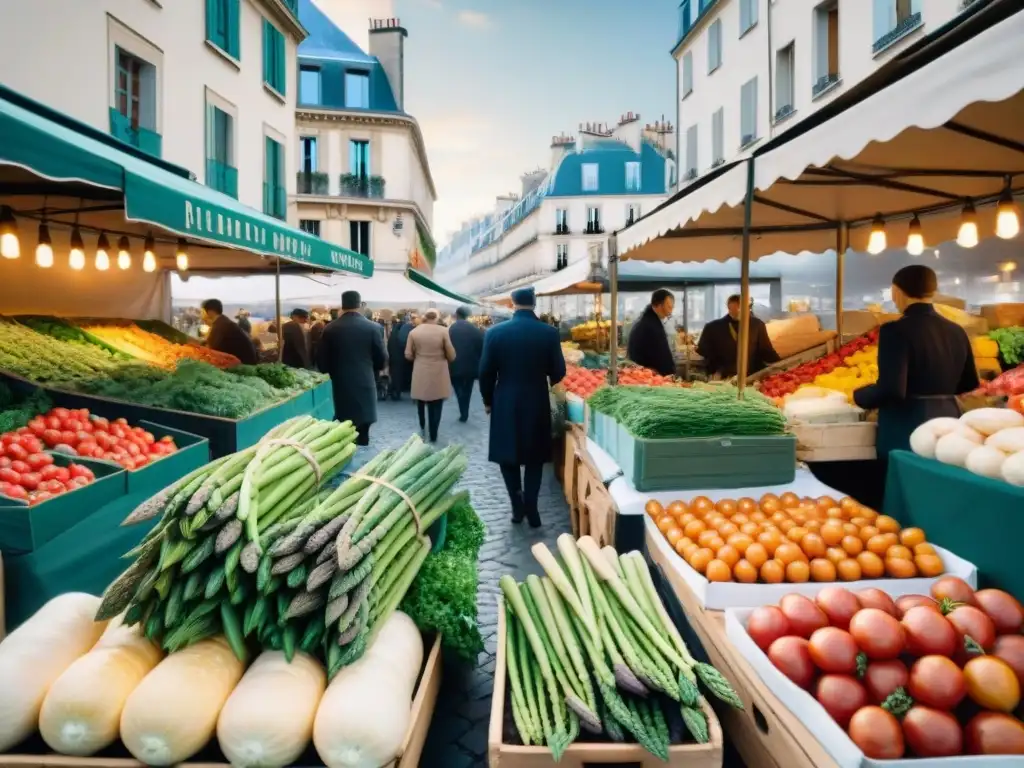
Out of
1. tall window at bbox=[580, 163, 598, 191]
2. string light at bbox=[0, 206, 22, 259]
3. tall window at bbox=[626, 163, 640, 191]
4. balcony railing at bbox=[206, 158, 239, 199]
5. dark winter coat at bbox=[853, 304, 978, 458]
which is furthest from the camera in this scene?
tall window at bbox=[580, 163, 598, 191]

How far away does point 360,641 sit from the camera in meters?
2.06

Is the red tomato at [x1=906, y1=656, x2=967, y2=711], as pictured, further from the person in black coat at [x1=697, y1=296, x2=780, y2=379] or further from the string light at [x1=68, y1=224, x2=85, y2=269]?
the string light at [x1=68, y1=224, x2=85, y2=269]

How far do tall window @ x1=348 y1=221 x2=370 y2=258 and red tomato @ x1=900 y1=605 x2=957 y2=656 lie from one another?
32.3 metres

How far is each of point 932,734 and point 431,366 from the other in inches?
346

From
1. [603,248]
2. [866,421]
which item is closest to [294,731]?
[866,421]

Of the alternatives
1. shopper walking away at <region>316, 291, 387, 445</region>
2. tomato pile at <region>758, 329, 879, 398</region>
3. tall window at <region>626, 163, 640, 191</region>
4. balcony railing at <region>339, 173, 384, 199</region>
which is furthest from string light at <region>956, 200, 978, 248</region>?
tall window at <region>626, 163, 640, 191</region>

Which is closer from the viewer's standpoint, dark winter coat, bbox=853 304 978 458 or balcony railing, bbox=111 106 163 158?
dark winter coat, bbox=853 304 978 458

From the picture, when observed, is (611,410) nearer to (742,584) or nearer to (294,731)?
(742,584)

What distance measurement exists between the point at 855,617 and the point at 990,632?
427 millimetres

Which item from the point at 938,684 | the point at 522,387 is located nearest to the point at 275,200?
the point at 522,387

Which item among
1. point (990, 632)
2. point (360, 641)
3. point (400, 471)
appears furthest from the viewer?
point (400, 471)

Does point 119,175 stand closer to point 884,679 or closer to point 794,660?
point 794,660

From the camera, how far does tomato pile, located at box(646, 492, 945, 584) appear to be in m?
2.80

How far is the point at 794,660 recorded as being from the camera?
7.00 ft
